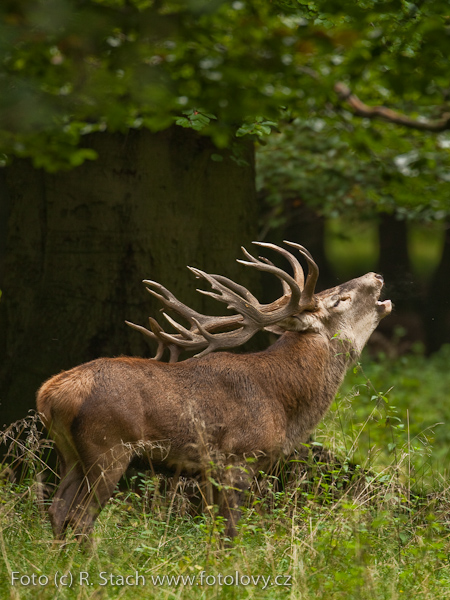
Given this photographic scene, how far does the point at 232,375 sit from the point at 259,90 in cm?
229

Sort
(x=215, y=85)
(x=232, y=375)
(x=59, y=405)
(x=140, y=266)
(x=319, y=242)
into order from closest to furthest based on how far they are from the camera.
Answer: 1. (x=215, y=85)
2. (x=59, y=405)
3. (x=232, y=375)
4. (x=140, y=266)
5. (x=319, y=242)

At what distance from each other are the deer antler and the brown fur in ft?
0.36

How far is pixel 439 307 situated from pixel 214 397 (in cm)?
1133

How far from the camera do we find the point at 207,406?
4.91 m

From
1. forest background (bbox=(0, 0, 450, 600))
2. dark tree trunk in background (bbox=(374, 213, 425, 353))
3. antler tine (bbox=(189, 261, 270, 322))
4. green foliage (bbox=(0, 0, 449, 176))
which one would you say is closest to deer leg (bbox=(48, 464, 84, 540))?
forest background (bbox=(0, 0, 450, 600))

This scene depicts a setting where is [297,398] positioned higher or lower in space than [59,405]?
lower

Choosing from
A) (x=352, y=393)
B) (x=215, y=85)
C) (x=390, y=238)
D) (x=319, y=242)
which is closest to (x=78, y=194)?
(x=352, y=393)

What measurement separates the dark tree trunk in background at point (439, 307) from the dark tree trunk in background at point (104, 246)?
9733 millimetres

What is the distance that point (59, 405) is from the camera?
14.7ft

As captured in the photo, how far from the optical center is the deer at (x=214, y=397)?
4484mm

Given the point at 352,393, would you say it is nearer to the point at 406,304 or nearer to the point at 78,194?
the point at 78,194

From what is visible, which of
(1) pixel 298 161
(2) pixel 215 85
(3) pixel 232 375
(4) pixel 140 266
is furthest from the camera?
(1) pixel 298 161

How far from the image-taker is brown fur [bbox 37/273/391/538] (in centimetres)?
448

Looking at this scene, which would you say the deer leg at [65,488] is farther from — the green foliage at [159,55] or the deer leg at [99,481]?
the green foliage at [159,55]
